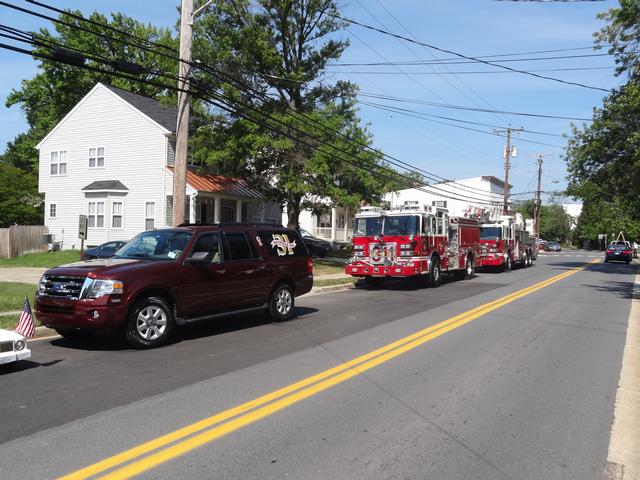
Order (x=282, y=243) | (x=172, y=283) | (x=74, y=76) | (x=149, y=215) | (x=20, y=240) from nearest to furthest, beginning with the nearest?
(x=172, y=283)
(x=282, y=243)
(x=149, y=215)
(x=20, y=240)
(x=74, y=76)

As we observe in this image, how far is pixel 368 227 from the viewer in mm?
18438

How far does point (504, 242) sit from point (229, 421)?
81.4ft

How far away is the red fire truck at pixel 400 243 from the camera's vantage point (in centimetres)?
1773

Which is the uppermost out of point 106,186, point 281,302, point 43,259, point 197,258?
point 106,186

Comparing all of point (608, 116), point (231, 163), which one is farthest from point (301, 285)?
point (608, 116)

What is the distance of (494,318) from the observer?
1164 centimetres

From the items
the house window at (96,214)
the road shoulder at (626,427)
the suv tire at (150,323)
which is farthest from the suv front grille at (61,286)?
the house window at (96,214)

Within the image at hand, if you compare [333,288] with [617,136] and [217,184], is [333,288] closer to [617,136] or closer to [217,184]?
[217,184]

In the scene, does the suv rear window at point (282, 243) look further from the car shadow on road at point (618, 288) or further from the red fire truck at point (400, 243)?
the car shadow on road at point (618, 288)

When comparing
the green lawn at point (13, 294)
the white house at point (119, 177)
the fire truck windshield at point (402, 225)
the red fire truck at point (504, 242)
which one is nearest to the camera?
the green lawn at point (13, 294)

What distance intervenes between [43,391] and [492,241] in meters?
24.0

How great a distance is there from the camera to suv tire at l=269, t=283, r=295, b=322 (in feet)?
35.8

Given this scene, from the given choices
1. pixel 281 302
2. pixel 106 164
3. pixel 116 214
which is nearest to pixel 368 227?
pixel 281 302

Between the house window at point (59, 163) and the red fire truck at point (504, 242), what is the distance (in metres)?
23.1
